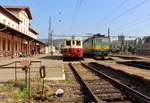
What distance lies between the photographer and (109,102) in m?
9.09


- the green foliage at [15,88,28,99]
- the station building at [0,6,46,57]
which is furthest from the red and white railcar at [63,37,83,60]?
the green foliage at [15,88,28,99]

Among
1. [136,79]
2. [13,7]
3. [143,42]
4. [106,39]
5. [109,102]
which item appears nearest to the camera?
[109,102]

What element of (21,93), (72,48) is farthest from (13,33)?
(21,93)

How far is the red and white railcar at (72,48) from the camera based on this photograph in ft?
131

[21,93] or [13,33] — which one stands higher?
[13,33]

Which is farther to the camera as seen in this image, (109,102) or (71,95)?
(71,95)

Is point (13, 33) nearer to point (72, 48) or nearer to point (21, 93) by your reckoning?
point (72, 48)

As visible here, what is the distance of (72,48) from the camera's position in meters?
40.0

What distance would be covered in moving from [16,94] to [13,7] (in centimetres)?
6147

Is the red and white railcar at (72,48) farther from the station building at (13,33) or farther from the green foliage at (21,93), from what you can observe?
the green foliage at (21,93)

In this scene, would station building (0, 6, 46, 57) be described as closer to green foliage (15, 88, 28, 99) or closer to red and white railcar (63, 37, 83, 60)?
red and white railcar (63, 37, 83, 60)

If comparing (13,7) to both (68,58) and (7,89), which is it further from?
(7,89)

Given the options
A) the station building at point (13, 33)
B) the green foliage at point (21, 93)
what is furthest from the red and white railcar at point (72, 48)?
the green foliage at point (21, 93)

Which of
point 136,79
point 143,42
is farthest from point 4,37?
point 143,42
